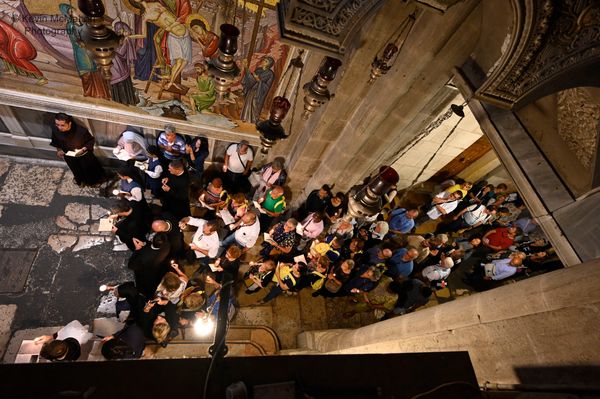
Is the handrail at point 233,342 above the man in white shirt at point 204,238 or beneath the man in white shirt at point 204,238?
beneath

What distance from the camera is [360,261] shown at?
20.7ft

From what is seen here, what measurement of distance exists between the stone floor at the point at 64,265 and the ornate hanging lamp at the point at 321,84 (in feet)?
14.5

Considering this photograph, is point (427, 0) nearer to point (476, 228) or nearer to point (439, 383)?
point (439, 383)

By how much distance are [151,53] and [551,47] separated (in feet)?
14.8

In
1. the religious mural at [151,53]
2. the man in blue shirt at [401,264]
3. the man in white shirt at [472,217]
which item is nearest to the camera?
the religious mural at [151,53]

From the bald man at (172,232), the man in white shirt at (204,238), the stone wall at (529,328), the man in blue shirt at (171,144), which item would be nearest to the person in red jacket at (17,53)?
the man in blue shirt at (171,144)

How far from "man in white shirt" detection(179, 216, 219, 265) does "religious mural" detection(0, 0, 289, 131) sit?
1952 mm

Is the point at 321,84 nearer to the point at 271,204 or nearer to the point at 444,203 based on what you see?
the point at 271,204

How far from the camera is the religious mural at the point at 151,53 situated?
11.7 ft

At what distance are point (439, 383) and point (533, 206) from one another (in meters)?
2.27

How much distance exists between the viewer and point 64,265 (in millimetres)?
5547

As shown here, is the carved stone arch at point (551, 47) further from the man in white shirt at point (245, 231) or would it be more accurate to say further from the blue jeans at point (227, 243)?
the blue jeans at point (227, 243)

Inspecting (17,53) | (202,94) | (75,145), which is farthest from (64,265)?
(202,94)

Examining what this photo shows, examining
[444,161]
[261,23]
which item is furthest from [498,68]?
[444,161]
